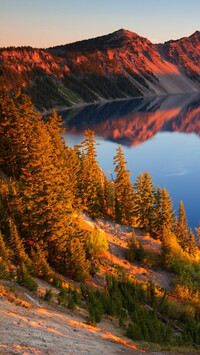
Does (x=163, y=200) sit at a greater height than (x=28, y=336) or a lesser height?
greater

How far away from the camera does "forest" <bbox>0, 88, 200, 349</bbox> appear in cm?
2491

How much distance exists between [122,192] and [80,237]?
78.8 ft

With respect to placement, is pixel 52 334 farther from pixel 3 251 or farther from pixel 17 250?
pixel 17 250

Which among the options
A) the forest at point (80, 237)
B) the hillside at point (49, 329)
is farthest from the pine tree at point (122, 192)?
the hillside at point (49, 329)

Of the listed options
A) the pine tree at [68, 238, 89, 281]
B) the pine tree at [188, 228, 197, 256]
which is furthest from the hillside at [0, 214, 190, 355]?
the pine tree at [188, 228, 197, 256]

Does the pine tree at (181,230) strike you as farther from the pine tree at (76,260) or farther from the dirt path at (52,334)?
the dirt path at (52,334)

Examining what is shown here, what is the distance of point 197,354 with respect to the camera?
845 inches

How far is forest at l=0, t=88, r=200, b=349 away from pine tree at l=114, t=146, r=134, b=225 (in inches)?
7.4

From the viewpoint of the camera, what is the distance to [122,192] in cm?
5575

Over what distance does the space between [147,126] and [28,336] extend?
190m

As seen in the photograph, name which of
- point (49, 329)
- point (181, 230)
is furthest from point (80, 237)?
point (181, 230)

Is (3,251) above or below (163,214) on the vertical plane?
below

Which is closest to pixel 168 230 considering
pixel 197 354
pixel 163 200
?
pixel 163 200

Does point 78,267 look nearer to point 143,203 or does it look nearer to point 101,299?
point 101,299
